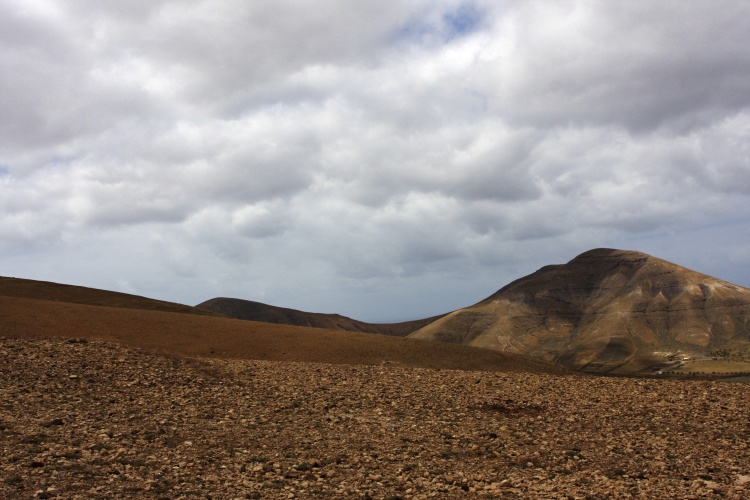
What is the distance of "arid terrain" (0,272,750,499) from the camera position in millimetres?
9844

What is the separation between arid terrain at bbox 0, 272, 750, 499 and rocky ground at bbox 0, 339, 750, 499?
5cm

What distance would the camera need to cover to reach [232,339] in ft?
101

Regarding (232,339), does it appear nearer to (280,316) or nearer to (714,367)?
(714,367)

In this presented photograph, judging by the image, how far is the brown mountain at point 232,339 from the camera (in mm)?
27688

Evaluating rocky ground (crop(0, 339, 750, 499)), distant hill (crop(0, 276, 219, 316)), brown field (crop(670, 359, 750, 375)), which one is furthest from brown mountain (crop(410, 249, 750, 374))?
rocky ground (crop(0, 339, 750, 499))

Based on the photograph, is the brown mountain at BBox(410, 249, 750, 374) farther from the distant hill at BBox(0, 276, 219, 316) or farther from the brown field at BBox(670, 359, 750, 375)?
the distant hill at BBox(0, 276, 219, 316)

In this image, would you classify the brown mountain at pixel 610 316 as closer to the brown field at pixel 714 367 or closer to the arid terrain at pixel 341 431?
the brown field at pixel 714 367

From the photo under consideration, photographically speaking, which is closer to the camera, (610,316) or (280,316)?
(610,316)

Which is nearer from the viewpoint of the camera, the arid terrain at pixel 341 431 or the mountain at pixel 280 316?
the arid terrain at pixel 341 431

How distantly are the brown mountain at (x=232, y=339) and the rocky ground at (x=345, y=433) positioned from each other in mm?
7550

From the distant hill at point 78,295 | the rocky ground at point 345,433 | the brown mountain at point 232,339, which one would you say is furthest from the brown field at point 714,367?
the rocky ground at point 345,433

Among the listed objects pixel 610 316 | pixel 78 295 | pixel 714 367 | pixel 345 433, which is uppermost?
pixel 610 316

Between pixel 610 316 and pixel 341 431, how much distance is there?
14745 cm

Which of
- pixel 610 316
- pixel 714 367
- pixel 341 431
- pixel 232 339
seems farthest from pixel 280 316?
pixel 341 431
